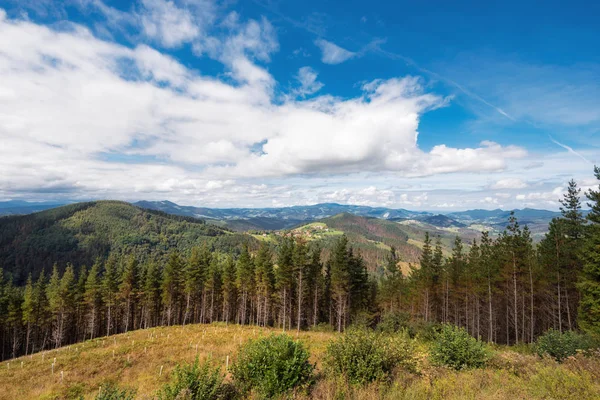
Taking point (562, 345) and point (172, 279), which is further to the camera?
point (172, 279)

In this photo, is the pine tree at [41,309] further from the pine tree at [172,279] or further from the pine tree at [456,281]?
the pine tree at [456,281]

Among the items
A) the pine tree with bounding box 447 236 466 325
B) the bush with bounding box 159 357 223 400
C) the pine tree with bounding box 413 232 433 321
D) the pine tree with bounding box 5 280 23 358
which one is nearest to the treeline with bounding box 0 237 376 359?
the pine tree with bounding box 5 280 23 358

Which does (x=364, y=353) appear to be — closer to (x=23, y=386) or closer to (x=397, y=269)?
(x=23, y=386)

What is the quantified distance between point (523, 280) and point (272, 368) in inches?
1508

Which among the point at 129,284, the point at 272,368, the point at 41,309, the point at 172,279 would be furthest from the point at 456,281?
the point at 41,309

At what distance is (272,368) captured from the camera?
27.8ft

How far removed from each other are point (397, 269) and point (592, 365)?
46795 mm

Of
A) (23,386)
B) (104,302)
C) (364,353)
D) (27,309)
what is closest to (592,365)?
(364,353)

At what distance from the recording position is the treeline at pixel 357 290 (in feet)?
98.3

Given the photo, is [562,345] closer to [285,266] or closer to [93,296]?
[285,266]

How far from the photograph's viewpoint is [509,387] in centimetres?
831

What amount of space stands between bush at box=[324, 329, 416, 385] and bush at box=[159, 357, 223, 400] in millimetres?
3994

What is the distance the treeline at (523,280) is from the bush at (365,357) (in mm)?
23405

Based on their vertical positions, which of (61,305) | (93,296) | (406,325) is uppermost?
(406,325)
